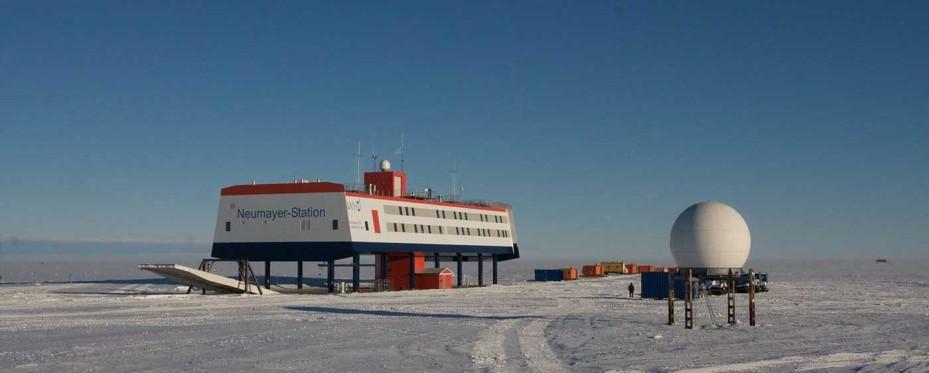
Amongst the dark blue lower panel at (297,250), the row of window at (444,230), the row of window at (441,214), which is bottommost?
the dark blue lower panel at (297,250)

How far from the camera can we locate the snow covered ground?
25375mm

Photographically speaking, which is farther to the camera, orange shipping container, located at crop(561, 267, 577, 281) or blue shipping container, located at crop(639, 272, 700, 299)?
orange shipping container, located at crop(561, 267, 577, 281)

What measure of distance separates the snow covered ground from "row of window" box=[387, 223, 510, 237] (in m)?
23.8

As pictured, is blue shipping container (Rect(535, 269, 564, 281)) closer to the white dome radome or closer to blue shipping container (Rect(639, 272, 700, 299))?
blue shipping container (Rect(639, 272, 700, 299))

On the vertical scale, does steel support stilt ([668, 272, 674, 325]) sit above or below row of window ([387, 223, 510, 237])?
below

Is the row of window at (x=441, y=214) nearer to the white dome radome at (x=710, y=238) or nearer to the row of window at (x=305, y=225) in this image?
the row of window at (x=305, y=225)

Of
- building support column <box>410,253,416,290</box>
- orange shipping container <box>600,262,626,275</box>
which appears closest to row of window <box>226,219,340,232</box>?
building support column <box>410,253,416,290</box>

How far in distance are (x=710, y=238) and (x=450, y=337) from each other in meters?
12.5

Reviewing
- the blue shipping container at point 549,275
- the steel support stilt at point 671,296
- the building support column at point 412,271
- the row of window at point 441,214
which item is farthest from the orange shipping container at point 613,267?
the steel support stilt at point 671,296

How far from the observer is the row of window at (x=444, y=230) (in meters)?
78.5

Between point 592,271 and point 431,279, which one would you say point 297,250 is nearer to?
point 431,279

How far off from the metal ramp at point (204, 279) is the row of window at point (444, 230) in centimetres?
1274

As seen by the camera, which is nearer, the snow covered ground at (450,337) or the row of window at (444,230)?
the snow covered ground at (450,337)

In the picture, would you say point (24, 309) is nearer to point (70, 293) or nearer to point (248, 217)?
point (70, 293)
